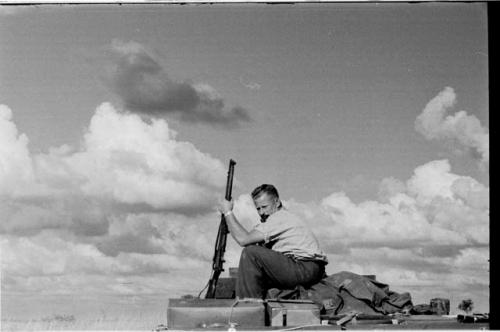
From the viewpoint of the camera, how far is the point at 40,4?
688cm

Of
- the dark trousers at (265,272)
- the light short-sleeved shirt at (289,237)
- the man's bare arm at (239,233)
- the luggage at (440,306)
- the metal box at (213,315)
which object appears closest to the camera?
the metal box at (213,315)

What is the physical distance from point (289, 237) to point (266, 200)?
1.30 ft

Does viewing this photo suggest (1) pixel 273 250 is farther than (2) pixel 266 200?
No

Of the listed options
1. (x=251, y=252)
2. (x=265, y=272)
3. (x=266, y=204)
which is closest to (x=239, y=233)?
(x=251, y=252)

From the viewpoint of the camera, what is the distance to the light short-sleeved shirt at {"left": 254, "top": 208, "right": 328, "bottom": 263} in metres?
7.58

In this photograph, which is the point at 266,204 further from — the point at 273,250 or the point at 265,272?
the point at 265,272

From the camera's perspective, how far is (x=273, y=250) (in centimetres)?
740

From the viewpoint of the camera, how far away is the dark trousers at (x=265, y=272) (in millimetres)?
7152

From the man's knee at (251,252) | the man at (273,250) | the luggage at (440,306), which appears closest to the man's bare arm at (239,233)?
the man at (273,250)

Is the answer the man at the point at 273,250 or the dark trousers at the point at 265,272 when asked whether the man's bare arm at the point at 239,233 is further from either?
the dark trousers at the point at 265,272

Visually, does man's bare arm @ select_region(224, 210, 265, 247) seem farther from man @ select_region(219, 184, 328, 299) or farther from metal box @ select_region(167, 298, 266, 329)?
metal box @ select_region(167, 298, 266, 329)

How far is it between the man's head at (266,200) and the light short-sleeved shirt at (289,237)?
4.1 inches
